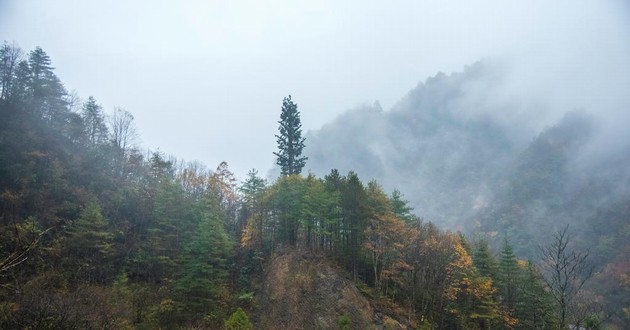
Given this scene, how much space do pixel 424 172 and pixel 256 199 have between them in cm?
13589

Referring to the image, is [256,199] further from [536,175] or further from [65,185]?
[536,175]

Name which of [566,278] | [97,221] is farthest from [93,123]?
[566,278]

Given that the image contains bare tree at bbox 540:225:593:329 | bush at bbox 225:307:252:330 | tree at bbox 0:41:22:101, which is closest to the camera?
bare tree at bbox 540:225:593:329

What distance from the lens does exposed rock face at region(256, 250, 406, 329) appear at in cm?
3122

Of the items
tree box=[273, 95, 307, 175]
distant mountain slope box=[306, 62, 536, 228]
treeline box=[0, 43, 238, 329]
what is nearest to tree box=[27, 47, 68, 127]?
treeline box=[0, 43, 238, 329]

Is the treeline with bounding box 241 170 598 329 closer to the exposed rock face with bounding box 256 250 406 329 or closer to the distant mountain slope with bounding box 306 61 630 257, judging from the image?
the exposed rock face with bounding box 256 250 406 329

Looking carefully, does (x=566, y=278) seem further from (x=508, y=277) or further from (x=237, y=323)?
(x=508, y=277)

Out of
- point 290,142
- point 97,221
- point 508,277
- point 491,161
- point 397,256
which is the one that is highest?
point 491,161

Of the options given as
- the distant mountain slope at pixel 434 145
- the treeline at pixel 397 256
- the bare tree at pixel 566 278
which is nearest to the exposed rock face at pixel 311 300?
the treeline at pixel 397 256

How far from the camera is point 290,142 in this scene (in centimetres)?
5438

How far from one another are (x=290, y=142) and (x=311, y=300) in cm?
2746

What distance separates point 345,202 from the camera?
124 feet

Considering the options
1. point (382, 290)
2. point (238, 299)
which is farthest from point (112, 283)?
point (382, 290)

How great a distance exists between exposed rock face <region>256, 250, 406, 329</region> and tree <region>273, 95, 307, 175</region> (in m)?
18.8
